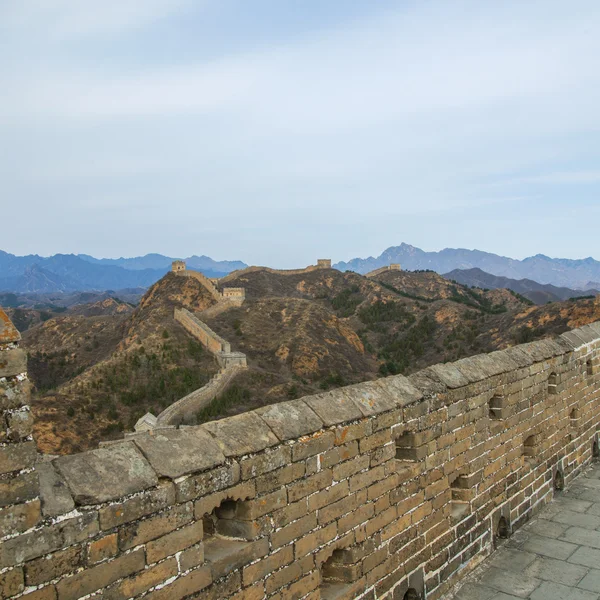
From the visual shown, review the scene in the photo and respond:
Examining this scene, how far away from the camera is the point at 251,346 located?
160 ft

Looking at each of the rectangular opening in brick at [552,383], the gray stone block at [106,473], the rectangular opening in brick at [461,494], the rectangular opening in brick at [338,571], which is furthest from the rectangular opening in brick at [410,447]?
the rectangular opening in brick at [552,383]

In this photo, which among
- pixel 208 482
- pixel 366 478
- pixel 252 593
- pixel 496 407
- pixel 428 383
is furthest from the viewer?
pixel 496 407

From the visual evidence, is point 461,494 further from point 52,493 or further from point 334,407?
point 52,493

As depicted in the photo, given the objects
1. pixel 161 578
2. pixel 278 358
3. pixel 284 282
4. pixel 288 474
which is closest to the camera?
pixel 161 578

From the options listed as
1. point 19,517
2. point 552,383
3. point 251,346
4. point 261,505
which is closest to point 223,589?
point 261,505

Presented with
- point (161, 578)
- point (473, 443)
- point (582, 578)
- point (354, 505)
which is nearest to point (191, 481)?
point (161, 578)

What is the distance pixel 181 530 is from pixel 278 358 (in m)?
44.3

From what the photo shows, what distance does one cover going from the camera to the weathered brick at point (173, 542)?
3057mm

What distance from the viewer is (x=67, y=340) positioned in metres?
60.4

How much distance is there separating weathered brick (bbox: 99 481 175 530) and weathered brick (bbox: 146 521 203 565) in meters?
0.18

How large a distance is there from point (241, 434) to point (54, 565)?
4.40 ft

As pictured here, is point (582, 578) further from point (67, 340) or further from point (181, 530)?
point (67, 340)

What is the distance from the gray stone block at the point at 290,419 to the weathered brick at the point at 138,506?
0.92m

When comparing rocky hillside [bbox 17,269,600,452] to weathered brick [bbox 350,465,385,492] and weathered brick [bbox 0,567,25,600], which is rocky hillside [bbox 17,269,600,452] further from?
weathered brick [bbox 0,567,25,600]
